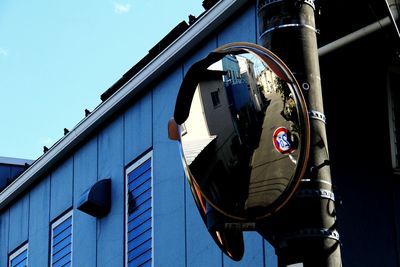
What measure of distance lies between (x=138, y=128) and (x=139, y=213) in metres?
1.56

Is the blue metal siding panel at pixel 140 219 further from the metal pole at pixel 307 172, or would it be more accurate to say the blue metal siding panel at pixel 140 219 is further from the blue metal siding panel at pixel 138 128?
the metal pole at pixel 307 172

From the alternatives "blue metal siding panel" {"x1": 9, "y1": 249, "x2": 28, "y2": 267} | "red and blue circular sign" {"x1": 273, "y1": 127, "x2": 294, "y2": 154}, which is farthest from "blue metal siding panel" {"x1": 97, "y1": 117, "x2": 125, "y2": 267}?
"red and blue circular sign" {"x1": 273, "y1": 127, "x2": 294, "y2": 154}

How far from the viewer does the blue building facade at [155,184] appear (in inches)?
466

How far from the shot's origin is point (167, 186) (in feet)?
49.9

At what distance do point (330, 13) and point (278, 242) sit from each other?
6.66m

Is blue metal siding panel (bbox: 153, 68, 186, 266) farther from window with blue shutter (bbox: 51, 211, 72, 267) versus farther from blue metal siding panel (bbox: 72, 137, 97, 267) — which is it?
window with blue shutter (bbox: 51, 211, 72, 267)

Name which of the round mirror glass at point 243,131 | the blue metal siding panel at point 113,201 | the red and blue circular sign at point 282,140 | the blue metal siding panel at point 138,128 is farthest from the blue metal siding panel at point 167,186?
the red and blue circular sign at point 282,140

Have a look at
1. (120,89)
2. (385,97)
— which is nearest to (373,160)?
(385,97)

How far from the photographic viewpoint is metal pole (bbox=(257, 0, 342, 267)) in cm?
435

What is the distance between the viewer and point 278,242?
4.50 meters

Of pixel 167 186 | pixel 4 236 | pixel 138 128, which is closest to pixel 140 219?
pixel 167 186

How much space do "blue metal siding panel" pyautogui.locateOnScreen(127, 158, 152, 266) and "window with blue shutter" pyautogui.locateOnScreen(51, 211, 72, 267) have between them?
260cm

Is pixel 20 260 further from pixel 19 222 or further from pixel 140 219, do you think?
pixel 140 219

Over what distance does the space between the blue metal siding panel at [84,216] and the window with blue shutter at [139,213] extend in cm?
133
